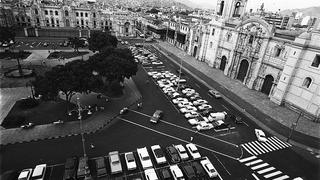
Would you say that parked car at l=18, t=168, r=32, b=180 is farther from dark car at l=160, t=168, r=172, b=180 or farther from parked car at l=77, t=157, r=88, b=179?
dark car at l=160, t=168, r=172, b=180

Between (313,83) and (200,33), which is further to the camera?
(200,33)

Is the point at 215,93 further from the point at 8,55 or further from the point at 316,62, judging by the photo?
the point at 8,55

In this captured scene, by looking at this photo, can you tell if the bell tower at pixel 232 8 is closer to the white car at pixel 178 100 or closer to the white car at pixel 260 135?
the white car at pixel 178 100

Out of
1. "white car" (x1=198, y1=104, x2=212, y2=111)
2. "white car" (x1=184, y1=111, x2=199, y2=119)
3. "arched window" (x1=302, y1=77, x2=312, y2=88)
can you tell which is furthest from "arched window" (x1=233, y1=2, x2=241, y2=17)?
"white car" (x1=184, y1=111, x2=199, y2=119)

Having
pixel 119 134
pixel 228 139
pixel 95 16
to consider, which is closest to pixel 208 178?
pixel 228 139

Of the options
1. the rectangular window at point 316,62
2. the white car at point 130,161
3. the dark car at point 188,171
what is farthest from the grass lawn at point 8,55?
the rectangular window at point 316,62

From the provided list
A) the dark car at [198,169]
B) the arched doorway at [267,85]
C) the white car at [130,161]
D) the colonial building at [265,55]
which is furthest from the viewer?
the arched doorway at [267,85]

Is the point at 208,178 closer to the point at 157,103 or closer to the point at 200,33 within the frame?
the point at 157,103
